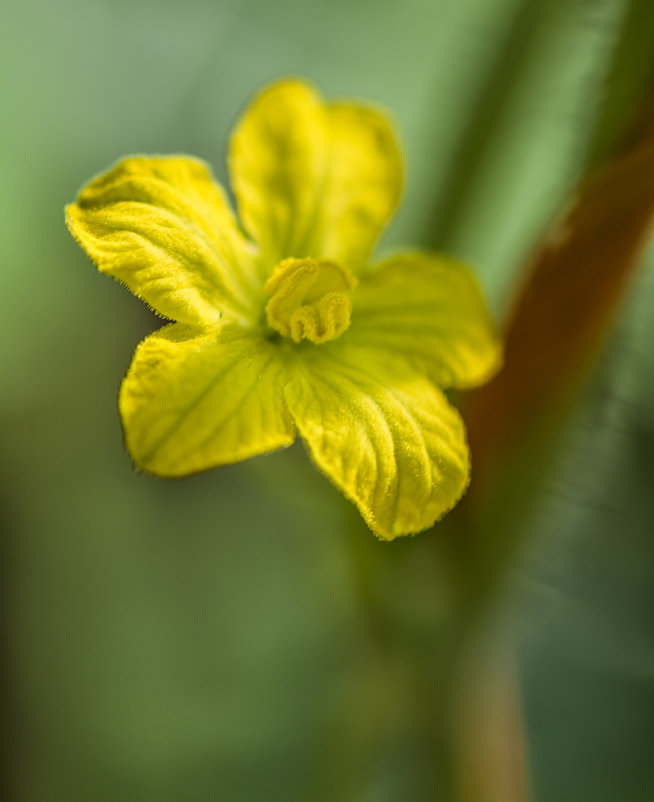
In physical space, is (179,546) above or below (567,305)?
below

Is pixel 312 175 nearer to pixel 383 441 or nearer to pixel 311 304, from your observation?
pixel 311 304

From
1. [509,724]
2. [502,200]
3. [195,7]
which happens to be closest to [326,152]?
[502,200]

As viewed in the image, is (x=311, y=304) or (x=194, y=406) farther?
(x=311, y=304)

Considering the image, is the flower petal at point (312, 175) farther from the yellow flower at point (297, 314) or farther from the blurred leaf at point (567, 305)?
the blurred leaf at point (567, 305)

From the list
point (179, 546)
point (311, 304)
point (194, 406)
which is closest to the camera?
point (194, 406)

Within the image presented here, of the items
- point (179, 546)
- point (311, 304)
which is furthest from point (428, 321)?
point (179, 546)

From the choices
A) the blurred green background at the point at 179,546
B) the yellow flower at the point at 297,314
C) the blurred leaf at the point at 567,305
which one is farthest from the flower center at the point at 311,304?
the blurred green background at the point at 179,546

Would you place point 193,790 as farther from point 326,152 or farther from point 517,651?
point 326,152

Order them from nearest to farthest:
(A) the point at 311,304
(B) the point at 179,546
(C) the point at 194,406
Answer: (C) the point at 194,406 → (A) the point at 311,304 → (B) the point at 179,546
